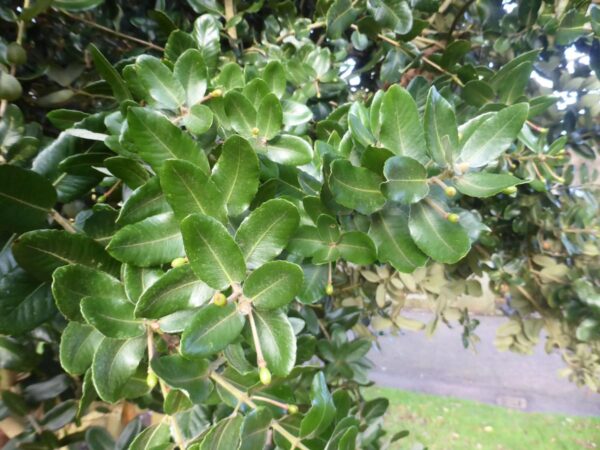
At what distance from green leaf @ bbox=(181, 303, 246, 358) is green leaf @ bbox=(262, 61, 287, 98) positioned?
29 centimetres

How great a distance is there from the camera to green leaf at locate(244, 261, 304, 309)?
0.96ft

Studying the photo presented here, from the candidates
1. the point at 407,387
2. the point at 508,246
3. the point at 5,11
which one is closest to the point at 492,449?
the point at 407,387

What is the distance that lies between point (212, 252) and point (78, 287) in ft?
0.39

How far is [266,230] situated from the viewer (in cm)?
31

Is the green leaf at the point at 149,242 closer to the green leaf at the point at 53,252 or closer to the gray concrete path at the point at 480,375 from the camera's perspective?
the green leaf at the point at 53,252

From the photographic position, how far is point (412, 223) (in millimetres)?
342

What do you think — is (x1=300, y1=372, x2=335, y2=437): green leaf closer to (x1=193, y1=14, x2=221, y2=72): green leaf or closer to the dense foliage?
the dense foliage

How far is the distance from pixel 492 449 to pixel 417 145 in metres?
2.89

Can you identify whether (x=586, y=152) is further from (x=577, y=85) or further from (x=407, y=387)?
(x=407, y=387)

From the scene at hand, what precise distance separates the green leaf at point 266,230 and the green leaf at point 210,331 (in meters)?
0.04

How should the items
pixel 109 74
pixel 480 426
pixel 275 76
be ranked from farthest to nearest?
pixel 480 426 < pixel 275 76 < pixel 109 74

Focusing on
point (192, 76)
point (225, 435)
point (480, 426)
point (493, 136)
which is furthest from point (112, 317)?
point (480, 426)

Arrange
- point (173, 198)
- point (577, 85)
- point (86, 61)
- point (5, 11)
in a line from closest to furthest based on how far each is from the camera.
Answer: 1. point (173, 198)
2. point (5, 11)
3. point (86, 61)
4. point (577, 85)

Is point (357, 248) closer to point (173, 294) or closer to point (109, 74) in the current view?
point (173, 294)
